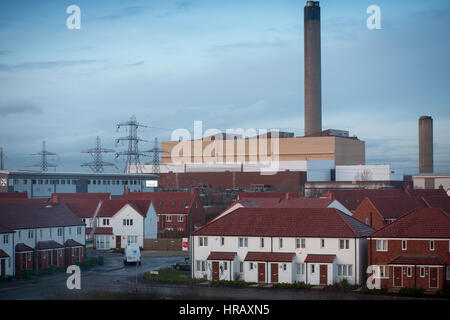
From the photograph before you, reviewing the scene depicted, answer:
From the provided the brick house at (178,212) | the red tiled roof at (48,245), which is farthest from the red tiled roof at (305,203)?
the red tiled roof at (48,245)

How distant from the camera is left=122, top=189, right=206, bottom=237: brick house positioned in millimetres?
61844

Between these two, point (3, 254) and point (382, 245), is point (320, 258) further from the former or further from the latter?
point (3, 254)

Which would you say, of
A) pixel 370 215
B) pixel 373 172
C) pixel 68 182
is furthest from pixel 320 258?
pixel 373 172

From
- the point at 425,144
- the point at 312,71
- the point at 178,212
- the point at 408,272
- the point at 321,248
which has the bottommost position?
the point at 408,272

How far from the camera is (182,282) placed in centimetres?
3550

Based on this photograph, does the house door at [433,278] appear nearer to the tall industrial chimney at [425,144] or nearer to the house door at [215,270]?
the house door at [215,270]

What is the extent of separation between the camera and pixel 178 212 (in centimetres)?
6231

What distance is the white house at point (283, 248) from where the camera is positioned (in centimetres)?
3456

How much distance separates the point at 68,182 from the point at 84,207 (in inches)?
1281

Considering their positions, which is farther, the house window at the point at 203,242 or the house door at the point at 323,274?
the house window at the point at 203,242

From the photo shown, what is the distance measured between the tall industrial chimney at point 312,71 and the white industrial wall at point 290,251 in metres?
84.5

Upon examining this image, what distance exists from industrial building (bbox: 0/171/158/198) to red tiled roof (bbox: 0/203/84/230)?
126 ft

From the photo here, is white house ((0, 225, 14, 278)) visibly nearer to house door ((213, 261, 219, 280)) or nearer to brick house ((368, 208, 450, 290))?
house door ((213, 261, 219, 280))
